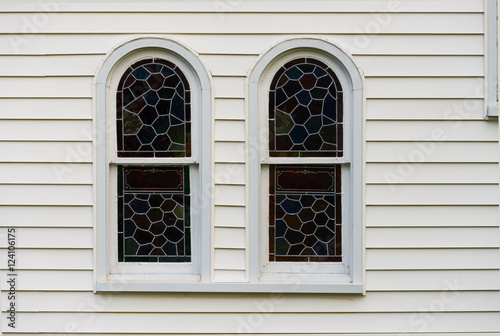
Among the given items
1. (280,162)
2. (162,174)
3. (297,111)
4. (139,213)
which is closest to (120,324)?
(139,213)

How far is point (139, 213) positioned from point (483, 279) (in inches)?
104

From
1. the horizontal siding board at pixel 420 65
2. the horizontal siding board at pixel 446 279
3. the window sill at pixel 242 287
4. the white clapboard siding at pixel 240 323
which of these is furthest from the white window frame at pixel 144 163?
the horizontal siding board at pixel 446 279

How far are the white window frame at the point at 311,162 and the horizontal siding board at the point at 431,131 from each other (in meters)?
0.14

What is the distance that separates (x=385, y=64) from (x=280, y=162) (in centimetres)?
107

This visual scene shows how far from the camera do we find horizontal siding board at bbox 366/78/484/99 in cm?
452

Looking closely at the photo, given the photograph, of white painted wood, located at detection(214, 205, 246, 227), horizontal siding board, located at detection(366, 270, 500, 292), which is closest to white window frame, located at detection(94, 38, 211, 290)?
white painted wood, located at detection(214, 205, 246, 227)

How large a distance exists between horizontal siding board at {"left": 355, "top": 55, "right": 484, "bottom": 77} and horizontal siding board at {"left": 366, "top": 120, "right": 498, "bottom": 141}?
14.4 inches

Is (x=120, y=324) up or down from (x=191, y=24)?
down

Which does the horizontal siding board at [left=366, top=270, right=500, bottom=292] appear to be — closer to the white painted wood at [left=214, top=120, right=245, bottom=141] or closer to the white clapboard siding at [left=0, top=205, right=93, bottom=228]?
the white painted wood at [left=214, top=120, right=245, bottom=141]

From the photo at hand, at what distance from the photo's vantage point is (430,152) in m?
4.53

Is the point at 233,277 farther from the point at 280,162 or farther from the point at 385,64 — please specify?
the point at 385,64

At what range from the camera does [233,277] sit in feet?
15.0

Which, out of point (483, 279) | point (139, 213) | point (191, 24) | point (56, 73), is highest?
point (191, 24)

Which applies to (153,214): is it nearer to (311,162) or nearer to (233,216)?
(233,216)
